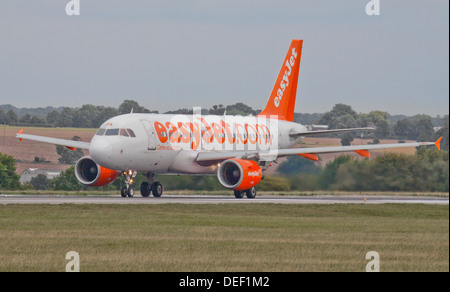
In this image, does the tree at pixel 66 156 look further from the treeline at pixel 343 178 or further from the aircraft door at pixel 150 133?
the aircraft door at pixel 150 133

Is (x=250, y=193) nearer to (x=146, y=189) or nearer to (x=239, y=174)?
(x=239, y=174)

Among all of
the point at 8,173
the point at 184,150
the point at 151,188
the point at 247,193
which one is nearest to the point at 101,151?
the point at 151,188

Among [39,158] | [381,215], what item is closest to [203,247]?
[381,215]

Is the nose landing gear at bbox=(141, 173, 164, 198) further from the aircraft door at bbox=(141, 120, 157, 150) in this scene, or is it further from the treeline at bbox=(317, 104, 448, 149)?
the treeline at bbox=(317, 104, 448, 149)

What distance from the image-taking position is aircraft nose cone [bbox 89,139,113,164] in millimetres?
53188

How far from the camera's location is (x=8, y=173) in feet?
242

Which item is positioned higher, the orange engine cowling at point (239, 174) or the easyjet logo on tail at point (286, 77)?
the easyjet logo on tail at point (286, 77)

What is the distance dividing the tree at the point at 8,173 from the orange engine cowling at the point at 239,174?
20353 mm

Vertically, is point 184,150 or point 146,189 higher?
point 184,150

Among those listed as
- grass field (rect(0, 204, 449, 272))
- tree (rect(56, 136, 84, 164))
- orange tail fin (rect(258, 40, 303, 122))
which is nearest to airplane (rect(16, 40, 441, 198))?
orange tail fin (rect(258, 40, 303, 122))

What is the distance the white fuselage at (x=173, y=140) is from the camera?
5422cm

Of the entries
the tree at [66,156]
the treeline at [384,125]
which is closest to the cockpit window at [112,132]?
the treeline at [384,125]

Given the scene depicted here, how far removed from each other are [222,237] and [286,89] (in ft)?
126
